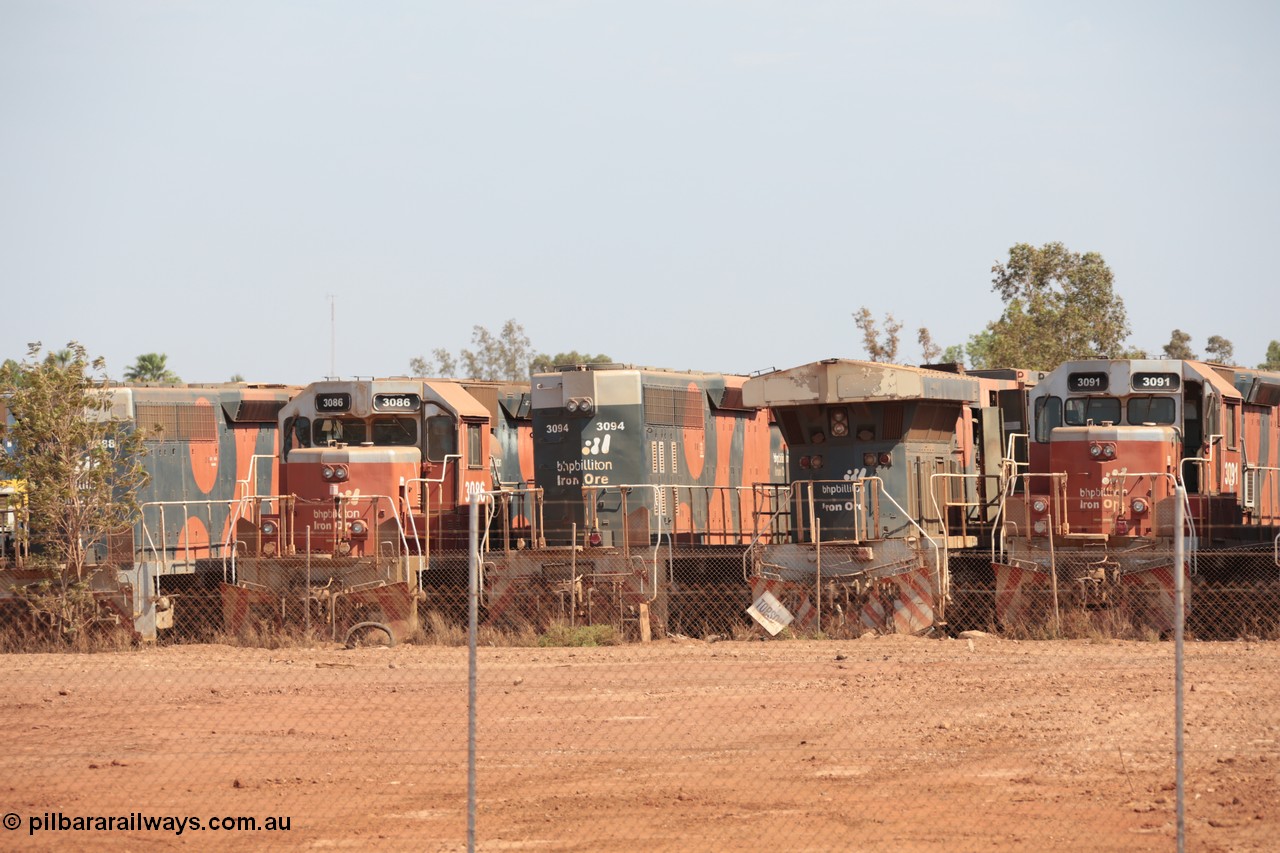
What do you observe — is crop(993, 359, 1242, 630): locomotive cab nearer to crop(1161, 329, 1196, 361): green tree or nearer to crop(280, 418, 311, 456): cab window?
crop(280, 418, 311, 456): cab window

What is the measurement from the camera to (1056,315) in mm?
45000

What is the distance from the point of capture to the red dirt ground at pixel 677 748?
9.89m

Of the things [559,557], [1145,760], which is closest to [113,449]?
[559,557]

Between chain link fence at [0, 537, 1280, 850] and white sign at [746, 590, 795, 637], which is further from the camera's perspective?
white sign at [746, 590, 795, 637]

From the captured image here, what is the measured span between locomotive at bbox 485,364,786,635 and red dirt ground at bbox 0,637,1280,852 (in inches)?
79.0

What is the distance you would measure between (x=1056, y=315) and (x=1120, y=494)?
26.7 meters

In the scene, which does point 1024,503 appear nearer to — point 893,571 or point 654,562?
point 893,571

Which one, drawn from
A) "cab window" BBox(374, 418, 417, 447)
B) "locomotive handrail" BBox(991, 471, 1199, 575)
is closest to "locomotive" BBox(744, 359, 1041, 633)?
"locomotive handrail" BBox(991, 471, 1199, 575)

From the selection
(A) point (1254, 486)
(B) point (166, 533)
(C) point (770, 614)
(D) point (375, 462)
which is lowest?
(C) point (770, 614)

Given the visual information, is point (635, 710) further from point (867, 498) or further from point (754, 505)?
point (754, 505)

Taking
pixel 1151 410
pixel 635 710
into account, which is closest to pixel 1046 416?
pixel 1151 410

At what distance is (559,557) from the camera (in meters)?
20.7

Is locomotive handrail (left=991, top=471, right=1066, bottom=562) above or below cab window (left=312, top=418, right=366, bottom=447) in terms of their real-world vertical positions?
below

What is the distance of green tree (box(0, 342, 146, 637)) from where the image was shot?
20.5m
